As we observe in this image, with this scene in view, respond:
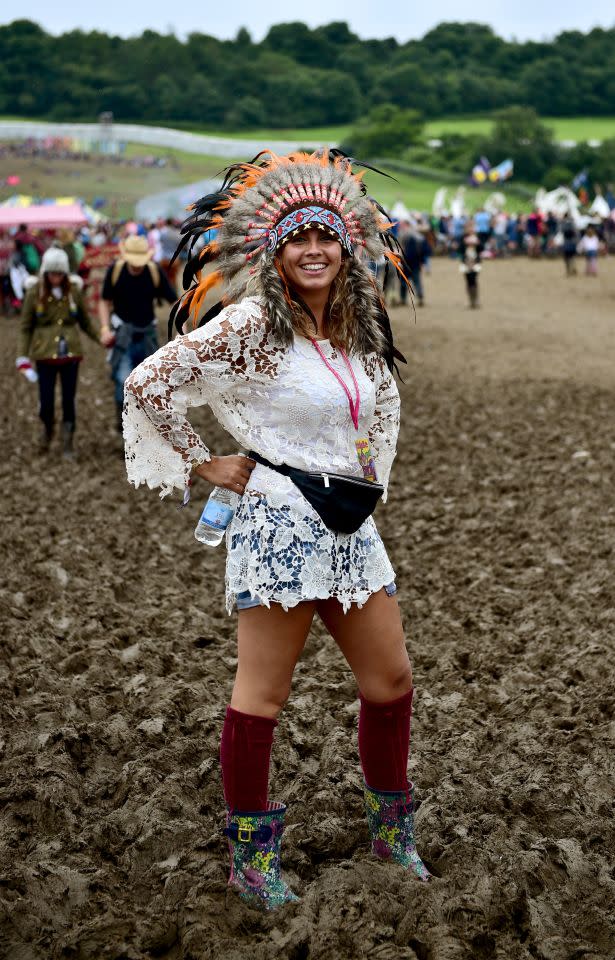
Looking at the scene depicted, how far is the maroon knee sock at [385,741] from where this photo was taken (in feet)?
12.4

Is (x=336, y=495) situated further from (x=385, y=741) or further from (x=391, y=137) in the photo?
(x=391, y=137)

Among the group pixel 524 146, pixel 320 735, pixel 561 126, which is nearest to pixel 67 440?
pixel 320 735

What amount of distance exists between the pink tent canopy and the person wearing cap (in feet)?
61.4

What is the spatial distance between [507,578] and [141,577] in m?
2.17

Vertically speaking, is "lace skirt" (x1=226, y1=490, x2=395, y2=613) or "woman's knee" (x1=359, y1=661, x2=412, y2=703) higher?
"lace skirt" (x1=226, y1=490, x2=395, y2=613)

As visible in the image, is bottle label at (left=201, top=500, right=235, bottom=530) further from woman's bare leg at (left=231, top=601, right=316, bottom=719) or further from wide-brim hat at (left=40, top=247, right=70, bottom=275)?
wide-brim hat at (left=40, top=247, right=70, bottom=275)

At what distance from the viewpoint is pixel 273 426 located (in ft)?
11.8

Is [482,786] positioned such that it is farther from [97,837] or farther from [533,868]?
[97,837]

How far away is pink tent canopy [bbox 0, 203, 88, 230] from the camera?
93.9 ft

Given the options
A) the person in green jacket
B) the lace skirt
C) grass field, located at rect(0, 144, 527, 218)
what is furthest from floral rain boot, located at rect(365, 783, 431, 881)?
grass field, located at rect(0, 144, 527, 218)

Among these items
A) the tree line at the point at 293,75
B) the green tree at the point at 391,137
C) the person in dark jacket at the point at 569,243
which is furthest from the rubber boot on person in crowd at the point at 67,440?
the tree line at the point at 293,75

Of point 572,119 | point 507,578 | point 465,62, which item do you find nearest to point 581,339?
point 507,578

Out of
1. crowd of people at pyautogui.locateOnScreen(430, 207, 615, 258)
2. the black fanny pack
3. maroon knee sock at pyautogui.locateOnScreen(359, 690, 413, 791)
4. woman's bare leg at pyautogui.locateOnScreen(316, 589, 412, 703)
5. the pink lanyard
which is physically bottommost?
crowd of people at pyautogui.locateOnScreen(430, 207, 615, 258)

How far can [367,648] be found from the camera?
143 inches
